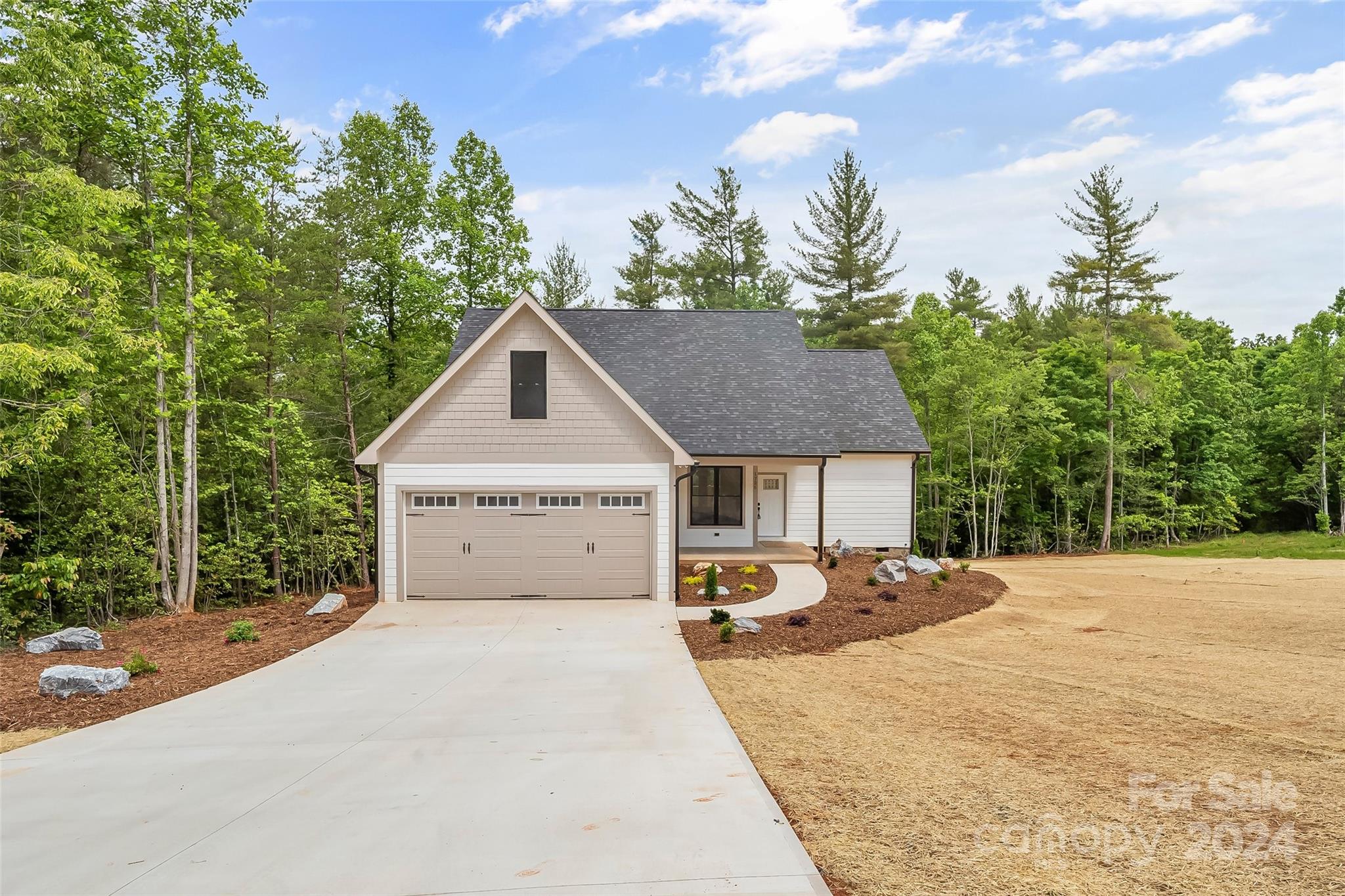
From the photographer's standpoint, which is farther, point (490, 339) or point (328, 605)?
point (490, 339)

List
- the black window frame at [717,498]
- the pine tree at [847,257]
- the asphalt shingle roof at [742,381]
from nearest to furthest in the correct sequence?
1. the asphalt shingle roof at [742,381]
2. the black window frame at [717,498]
3. the pine tree at [847,257]

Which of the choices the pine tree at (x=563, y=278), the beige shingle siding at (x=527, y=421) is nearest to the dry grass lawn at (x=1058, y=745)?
the beige shingle siding at (x=527, y=421)

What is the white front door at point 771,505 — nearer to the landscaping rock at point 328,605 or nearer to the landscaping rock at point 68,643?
the landscaping rock at point 328,605

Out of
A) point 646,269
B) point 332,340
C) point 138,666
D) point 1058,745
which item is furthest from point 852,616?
point 646,269

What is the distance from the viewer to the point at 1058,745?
6.38 meters

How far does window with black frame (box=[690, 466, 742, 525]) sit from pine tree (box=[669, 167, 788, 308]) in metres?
21.7

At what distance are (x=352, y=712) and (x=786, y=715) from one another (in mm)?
4542

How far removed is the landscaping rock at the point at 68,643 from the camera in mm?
10492

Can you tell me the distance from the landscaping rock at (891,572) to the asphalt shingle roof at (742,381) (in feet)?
10.7

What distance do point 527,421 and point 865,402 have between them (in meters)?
11.4

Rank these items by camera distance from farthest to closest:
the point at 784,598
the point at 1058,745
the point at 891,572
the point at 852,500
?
the point at 852,500, the point at 891,572, the point at 784,598, the point at 1058,745

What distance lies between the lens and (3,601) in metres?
14.2

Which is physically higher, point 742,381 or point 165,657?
point 742,381

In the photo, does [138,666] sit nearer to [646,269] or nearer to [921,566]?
[921,566]
